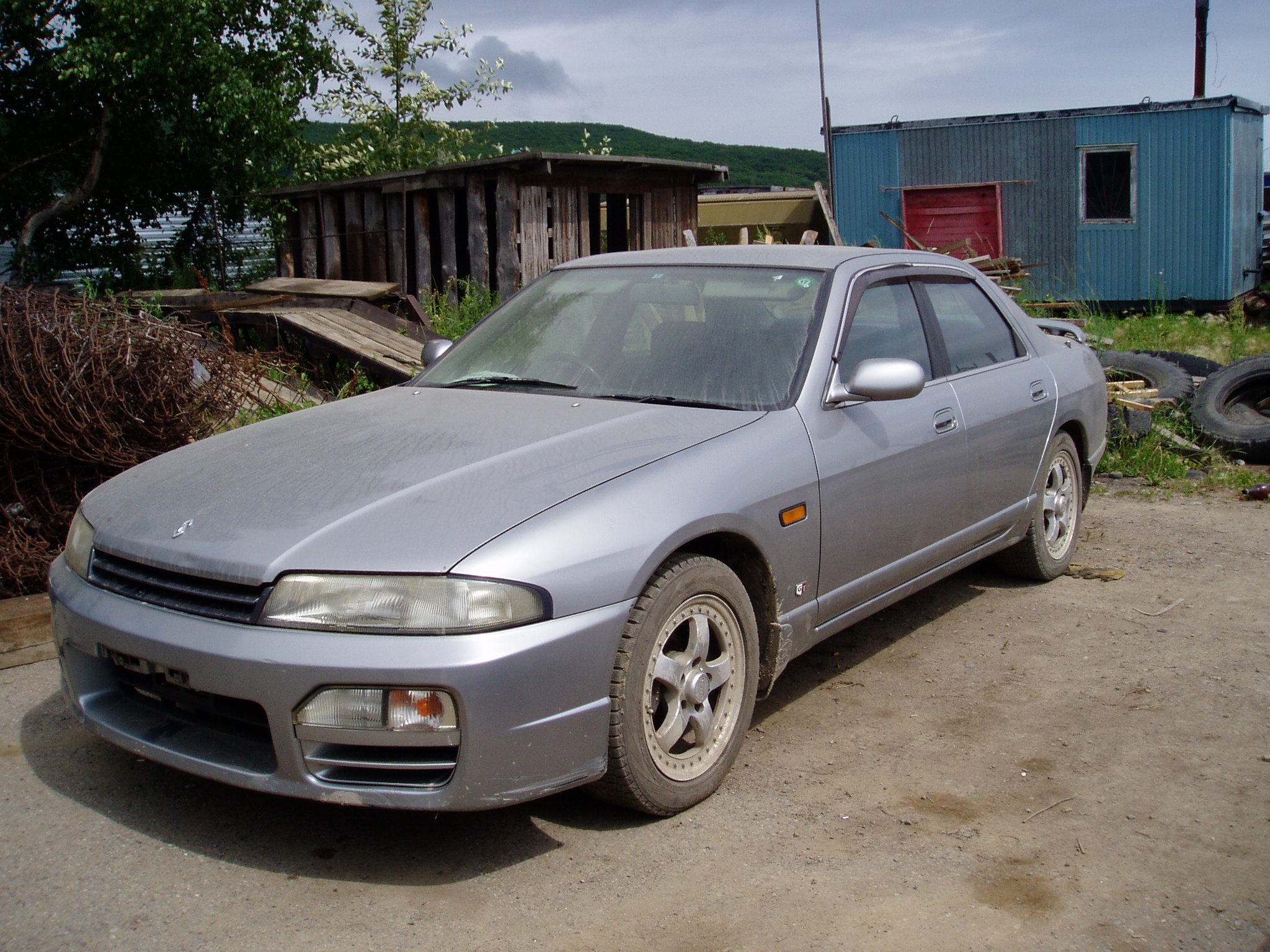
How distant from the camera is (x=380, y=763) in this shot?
2.83 m

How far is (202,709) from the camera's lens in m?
3.02

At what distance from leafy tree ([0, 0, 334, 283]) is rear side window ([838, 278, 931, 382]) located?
1065 centimetres

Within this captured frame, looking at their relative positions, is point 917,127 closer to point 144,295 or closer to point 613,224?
point 613,224

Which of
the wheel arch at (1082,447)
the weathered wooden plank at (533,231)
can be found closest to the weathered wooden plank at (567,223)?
the weathered wooden plank at (533,231)

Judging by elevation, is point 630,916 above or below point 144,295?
below

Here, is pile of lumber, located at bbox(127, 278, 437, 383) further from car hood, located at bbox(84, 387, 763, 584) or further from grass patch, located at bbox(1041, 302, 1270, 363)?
grass patch, located at bbox(1041, 302, 1270, 363)

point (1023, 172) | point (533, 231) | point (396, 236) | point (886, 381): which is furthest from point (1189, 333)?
point (886, 381)

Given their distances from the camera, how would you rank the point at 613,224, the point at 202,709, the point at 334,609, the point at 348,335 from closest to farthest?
the point at 334,609
the point at 202,709
the point at 348,335
the point at 613,224

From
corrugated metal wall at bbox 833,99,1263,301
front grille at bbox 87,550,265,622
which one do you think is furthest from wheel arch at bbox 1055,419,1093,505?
corrugated metal wall at bbox 833,99,1263,301

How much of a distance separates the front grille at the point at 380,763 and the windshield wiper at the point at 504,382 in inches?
63.5

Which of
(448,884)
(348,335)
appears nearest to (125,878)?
(448,884)

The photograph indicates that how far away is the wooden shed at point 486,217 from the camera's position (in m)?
11.0

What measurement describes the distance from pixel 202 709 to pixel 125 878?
466 millimetres

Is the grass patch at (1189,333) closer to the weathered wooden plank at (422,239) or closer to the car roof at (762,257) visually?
the weathered wooden plank at (422,239)
